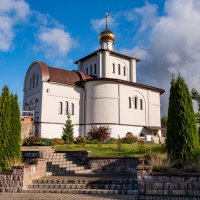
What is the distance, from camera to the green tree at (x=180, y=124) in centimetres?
965

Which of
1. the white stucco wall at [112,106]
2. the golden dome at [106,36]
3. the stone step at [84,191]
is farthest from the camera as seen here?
the golden dome at [106,36]

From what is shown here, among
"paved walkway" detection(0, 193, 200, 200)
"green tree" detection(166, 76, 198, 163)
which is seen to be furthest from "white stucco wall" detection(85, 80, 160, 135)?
"paved walkway" detection(0, 193, 200, 200)

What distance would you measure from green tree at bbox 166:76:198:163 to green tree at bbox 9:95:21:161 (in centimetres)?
641

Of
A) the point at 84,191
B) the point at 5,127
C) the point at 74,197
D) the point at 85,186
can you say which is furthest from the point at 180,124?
the point at 5,127

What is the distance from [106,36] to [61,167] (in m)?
26.9

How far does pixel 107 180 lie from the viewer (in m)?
8.99

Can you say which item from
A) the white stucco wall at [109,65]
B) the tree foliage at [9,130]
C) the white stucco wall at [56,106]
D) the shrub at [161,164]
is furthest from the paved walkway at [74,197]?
the white stucco wall at [109,65]

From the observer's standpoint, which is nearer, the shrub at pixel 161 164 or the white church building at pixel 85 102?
the shrub at pixel 161 164

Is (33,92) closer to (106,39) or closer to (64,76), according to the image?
(64,76)

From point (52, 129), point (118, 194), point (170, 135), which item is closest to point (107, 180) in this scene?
point (118, 194)

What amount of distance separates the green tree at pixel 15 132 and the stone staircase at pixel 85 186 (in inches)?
75.8

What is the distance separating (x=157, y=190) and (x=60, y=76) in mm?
22263

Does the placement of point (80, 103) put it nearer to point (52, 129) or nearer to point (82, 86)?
point (82, 86)

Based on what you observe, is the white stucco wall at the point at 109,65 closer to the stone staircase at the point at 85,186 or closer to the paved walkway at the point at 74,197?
the stone staircase at the point at 85,186
